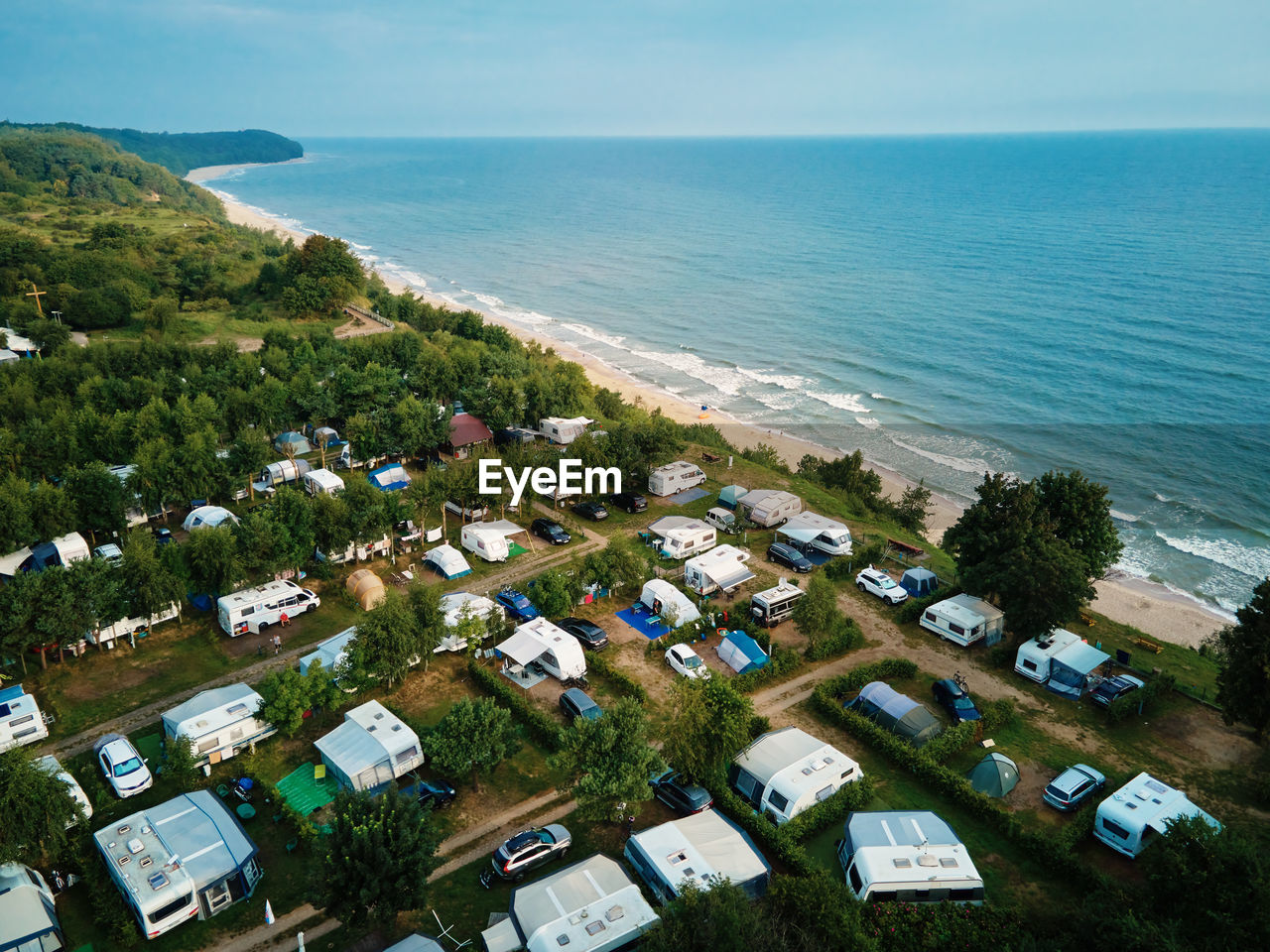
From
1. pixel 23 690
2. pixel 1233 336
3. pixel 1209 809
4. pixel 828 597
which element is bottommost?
pixel 23 690

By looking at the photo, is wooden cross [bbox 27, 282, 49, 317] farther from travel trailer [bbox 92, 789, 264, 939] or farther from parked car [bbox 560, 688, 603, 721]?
parked car [bbox 560, 688, 603, 721]

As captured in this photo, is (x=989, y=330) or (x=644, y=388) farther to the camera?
(x=989, y=330)

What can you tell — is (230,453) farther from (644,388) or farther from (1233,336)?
(1233,336)

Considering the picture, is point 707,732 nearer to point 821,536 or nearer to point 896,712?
point 896,712

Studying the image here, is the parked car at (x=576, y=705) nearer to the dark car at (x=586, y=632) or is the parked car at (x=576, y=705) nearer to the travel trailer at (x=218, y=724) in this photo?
the dark car at (x=586, y=632)

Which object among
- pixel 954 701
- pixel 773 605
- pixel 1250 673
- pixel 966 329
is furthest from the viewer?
pixel 966 329

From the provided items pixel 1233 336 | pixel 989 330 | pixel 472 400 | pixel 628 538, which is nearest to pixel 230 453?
pixel 472 400

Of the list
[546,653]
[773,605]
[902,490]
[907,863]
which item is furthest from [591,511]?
[902,490]
